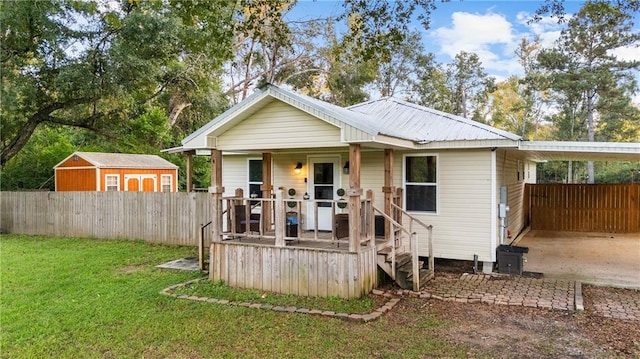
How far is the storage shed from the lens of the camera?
56.0 ft

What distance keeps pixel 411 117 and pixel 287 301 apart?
5.51 m

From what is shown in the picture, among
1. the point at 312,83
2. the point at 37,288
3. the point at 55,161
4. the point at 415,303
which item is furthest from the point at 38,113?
the point at 312,83

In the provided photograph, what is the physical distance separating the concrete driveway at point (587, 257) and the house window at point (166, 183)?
15914 mm

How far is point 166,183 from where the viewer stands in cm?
2033

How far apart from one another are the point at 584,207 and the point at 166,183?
709 inches

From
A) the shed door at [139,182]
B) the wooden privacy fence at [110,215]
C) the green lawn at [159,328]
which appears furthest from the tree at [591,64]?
the shed door at [139,182]

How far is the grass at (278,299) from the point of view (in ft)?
19.8

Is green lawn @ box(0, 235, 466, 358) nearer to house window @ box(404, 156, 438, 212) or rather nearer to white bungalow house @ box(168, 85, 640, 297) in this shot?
white bungalow house @ box(168, 85, 640, 297)

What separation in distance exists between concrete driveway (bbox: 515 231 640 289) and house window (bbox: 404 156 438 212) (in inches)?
94.7

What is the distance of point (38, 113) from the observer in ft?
47.2

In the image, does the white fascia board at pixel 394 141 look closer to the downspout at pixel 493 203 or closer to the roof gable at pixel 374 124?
the roof gable at pixel 374 124

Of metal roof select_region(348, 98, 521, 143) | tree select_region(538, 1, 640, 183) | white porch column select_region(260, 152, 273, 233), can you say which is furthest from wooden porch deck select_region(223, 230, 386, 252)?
tree select_region(538, 1, 640, 183)

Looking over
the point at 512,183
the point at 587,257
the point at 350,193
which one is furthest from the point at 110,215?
the point at 587,257

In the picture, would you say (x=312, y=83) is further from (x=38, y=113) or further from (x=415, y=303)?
(x=415, y=303)
